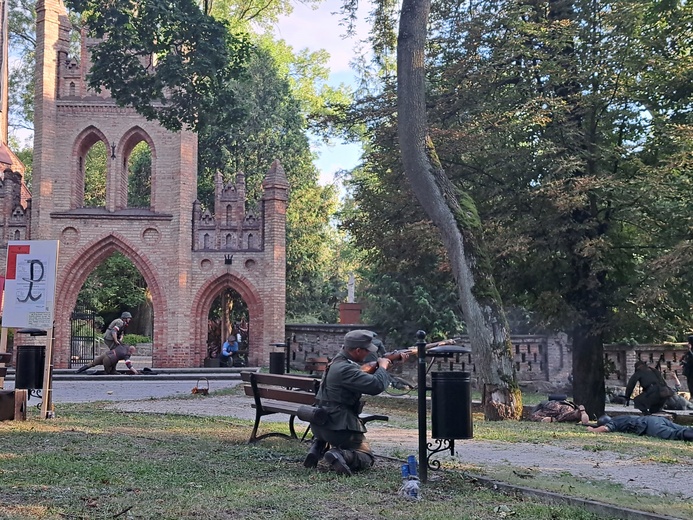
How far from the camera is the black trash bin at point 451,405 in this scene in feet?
18.9

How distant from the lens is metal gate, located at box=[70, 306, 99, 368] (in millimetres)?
25844

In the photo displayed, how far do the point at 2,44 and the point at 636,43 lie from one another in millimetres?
25287

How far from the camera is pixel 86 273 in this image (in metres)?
25.6

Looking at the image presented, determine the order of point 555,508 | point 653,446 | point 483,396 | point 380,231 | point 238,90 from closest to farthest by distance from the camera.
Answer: point 555,508 → point 653,446 → point 483,396 → point 380,231 → point 238,90

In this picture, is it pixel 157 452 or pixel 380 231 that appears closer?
pixel 157 452

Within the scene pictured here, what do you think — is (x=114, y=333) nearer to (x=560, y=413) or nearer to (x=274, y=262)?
(x=274, y=262)

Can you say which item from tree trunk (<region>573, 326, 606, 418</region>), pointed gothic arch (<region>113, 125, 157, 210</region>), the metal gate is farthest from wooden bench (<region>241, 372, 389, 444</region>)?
the metal gate

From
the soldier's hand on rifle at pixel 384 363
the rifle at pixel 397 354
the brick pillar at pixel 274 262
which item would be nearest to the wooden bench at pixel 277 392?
the rifle at pixel 397 354

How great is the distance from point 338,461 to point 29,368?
608 centimetres

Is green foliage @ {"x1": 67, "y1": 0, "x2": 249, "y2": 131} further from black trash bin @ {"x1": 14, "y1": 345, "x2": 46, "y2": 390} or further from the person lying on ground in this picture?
the person lying on ground

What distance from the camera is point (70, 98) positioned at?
84.6ft

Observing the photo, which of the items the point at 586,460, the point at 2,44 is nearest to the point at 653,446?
the point at 586,460

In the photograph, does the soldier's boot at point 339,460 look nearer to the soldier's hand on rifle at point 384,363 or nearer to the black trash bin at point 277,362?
the soldier's hand on rifle at point 384,363

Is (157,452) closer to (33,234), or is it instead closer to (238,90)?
(33,234)
